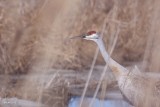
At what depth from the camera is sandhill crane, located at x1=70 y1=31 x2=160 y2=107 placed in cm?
351

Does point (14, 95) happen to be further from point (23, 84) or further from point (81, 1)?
point (81, 1)

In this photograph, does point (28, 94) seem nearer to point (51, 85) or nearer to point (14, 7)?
point (51, 85)

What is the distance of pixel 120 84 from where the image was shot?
3748 millimetres

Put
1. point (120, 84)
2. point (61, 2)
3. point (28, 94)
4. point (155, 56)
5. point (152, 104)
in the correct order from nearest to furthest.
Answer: point (155, 56), point (152, 104), point (120, 84), point (61, 2), point (28, 94)

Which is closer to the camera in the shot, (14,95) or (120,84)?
(120,84)

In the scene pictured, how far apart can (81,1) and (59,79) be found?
0.73m

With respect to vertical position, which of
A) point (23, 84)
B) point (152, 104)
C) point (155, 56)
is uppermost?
point (155, 56)

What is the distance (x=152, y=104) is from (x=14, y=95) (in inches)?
50.1

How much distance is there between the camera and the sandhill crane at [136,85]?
11.5 ft

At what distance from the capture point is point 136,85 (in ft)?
12.0

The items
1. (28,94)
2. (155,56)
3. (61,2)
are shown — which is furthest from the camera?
(28,94)

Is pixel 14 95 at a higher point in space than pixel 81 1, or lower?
lower

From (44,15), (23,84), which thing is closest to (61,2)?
(44,15)

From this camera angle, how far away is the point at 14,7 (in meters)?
4.86
